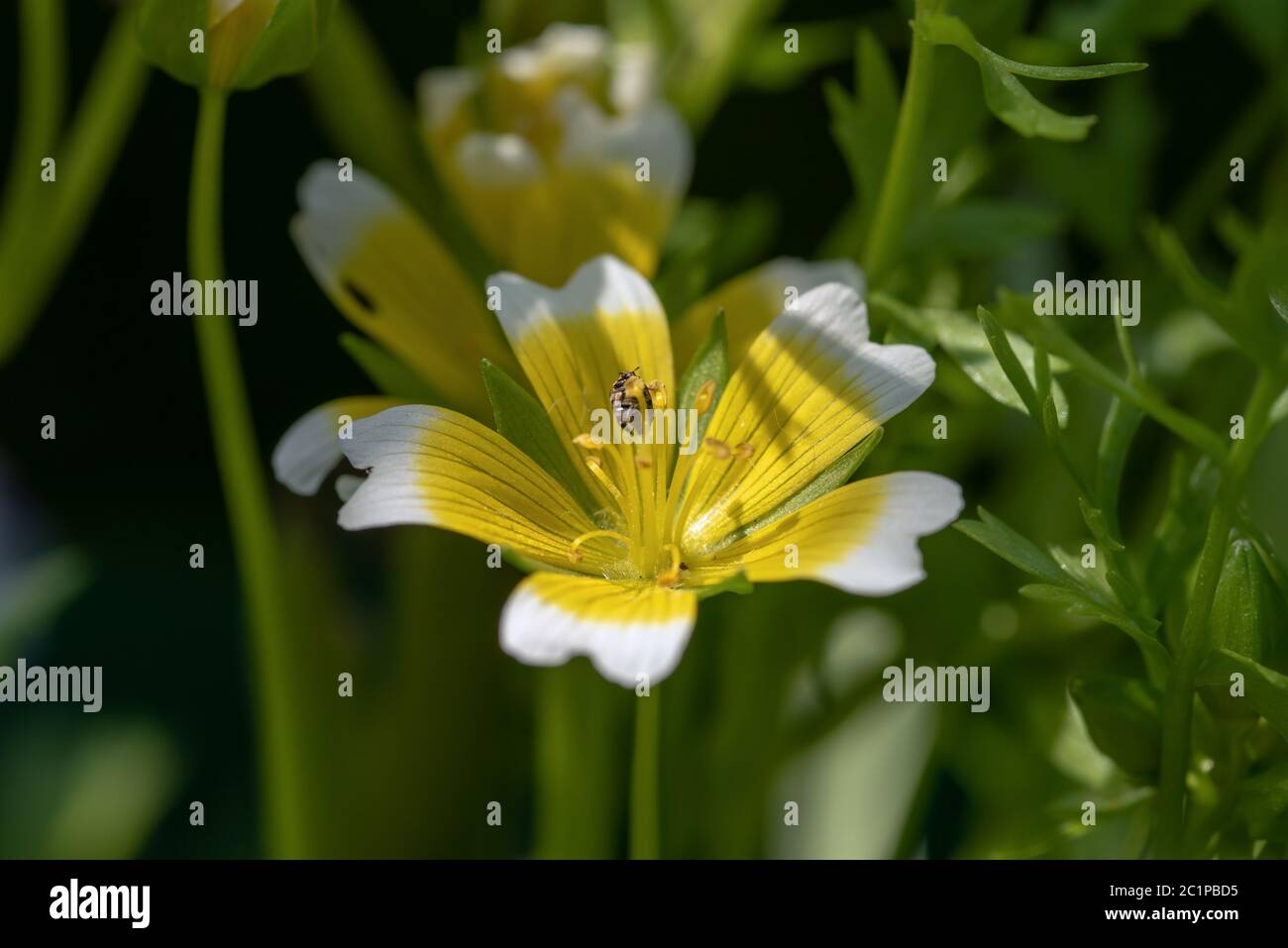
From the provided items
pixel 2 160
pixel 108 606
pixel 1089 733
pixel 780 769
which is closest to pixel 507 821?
pixel 780 769

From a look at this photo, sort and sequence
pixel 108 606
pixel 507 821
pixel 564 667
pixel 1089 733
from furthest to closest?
pixel 108 606
pixel 507 821
pixel 564 667
pixel 1089 733

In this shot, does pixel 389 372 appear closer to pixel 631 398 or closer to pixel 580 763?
pixel 631 398

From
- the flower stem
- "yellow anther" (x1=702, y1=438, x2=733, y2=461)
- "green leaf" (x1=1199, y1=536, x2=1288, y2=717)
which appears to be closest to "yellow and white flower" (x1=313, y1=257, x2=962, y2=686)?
"yellow anther" (x1=702, y1=438, x2=733, y2=461)

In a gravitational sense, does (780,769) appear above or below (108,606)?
below

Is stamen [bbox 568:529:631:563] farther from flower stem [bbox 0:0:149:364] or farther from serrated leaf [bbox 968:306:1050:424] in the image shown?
flower stem [bbox 0:0:149:364]
